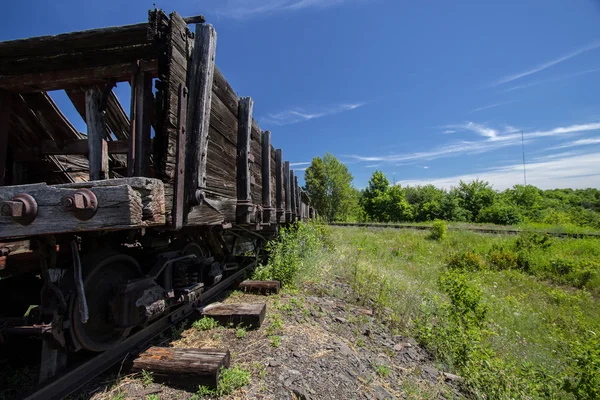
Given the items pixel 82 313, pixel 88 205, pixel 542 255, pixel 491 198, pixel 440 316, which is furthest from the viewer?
pixel 491 198

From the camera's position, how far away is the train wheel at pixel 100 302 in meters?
2.08

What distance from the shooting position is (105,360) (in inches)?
88.4

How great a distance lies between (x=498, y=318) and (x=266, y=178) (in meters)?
6.42

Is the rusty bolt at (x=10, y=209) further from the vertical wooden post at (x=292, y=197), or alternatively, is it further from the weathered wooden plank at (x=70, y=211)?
the vertical wooden post at (x=292, y=197)

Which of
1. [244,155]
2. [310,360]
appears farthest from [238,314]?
[244,155]

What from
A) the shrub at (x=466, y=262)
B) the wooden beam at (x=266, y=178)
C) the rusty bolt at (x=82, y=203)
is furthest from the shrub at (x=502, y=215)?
the rusty bolt at (x=82, y=203)

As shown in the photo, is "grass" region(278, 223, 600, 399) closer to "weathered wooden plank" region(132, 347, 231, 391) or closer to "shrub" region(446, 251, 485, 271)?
"shrub" region(446, 251, 485, 271)

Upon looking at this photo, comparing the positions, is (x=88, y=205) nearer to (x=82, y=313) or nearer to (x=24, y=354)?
(x=82, y=313)

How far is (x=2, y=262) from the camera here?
2443 mm

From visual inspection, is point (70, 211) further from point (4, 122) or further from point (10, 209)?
point (4, 122)

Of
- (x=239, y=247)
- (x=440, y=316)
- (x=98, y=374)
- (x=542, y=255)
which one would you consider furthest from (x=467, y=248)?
(x=98, y=374)

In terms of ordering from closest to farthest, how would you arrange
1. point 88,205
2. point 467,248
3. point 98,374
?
point 88,205 → point 98,374 → point 467,248

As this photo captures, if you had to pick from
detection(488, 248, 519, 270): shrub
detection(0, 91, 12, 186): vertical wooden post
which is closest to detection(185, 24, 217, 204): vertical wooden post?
detection(0, 91, 12, 186): vertical wooden post

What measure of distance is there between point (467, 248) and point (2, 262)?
19211 millimetres
